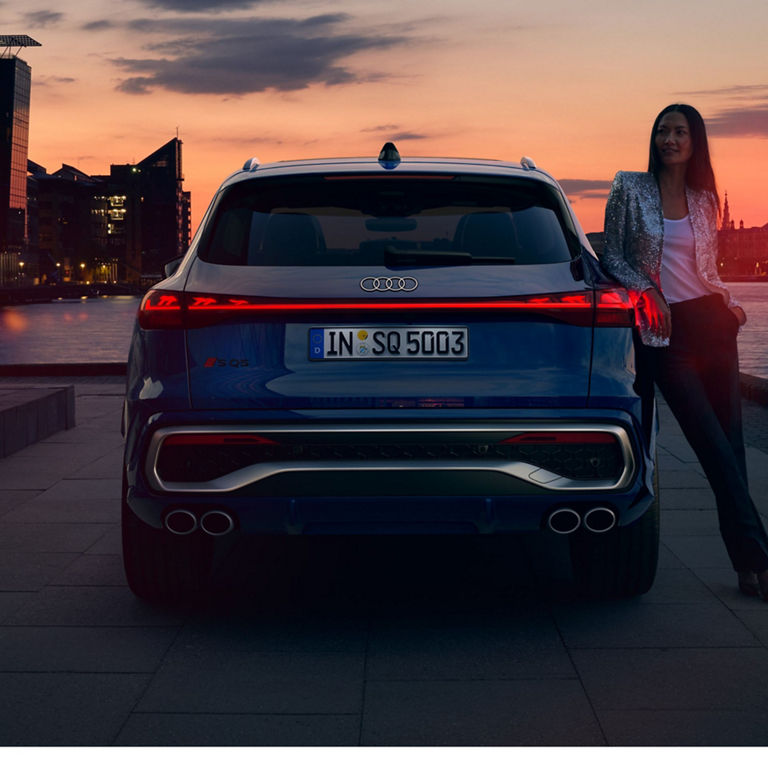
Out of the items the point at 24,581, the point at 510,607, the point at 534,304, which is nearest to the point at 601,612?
the point at 510,607

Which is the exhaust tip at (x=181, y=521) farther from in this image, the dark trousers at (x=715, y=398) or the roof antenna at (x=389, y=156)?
the dark trousers at (x=715, y=398)

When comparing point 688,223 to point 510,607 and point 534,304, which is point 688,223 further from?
point 510,607

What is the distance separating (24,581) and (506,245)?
2.55 m

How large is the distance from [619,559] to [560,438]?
95cm

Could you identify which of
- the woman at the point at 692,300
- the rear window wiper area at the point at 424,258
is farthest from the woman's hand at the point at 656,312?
the rear window wiper area at the point at 424,258

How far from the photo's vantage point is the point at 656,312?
194 inches

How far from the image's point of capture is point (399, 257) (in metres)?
4.27

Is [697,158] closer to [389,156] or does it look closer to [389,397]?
[389,156]

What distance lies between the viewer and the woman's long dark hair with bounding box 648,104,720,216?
203 inches

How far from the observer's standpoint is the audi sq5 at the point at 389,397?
411 cm

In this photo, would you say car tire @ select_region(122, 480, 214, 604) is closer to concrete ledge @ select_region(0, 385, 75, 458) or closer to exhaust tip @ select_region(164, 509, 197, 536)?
exhaust tip @ select_region(164, 509, 197, 536)

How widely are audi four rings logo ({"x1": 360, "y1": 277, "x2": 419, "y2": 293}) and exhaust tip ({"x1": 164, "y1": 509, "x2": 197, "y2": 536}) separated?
3.16 ft

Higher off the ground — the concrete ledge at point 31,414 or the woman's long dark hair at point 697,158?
the woman's long dark hair at point 697,158

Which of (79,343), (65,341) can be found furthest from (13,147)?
(79,343)
